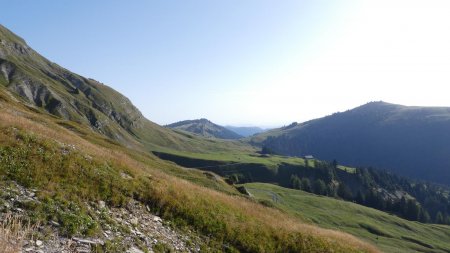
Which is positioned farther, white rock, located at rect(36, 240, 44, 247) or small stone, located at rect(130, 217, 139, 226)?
small stone, located at rect(130, 217, 139, 226)

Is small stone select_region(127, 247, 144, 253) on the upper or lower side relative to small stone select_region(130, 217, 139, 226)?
lower

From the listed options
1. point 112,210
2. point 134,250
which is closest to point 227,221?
point 112,210

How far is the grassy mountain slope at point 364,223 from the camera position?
124m

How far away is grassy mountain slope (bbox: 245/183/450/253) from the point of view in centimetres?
12438

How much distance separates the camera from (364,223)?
139625mm

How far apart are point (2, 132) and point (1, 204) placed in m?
10.7

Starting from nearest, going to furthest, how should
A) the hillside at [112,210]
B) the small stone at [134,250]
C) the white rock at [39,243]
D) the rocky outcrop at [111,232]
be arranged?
the white rock at [39,243] < the rocky outcrop at [111,232] < the hillside at [112,210] < the small stone at [134,250]

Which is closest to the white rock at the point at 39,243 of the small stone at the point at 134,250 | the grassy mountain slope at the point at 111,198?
the grassy mountain slope at the point at 111,198

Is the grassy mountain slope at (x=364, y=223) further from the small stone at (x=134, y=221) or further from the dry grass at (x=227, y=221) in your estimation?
the small stone at (x=134, y=221)

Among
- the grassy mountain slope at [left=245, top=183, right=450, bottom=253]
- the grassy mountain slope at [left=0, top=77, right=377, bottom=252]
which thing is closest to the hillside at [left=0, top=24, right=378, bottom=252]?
the grassy mountain slope at [left=0, top=77, right=377, bottom=252]

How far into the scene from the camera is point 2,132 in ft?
90.3

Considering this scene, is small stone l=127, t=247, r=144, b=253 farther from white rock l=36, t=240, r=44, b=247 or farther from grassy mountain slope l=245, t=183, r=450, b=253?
grassy mountain slope l=245, t=183, r=450, b=253

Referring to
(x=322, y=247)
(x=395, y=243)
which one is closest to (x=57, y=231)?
(x=322, y=247)

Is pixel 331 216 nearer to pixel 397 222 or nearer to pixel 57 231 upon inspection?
pixel 397 222
